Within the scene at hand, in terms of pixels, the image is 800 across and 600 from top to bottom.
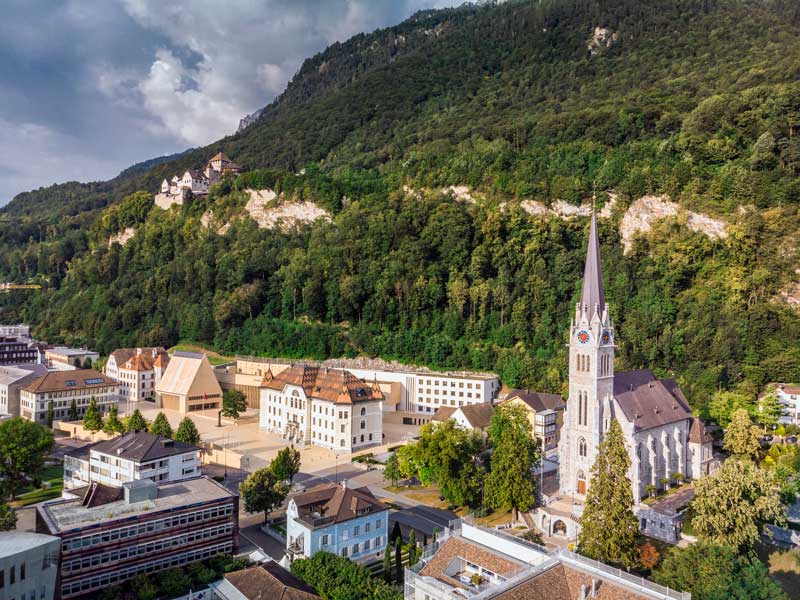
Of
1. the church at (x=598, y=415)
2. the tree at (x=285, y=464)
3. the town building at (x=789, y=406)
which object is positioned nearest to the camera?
the church at (x=598, y=415)

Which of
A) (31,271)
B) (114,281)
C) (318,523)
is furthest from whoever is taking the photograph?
(31,271)

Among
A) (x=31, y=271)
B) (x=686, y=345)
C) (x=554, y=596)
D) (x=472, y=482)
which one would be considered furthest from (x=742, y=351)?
(x=31, y=271)

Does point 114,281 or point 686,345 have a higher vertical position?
point 114,281

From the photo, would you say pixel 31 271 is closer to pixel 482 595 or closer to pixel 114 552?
pixel 114 552

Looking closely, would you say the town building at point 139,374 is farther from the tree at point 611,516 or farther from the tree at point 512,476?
the tree at point 611,516

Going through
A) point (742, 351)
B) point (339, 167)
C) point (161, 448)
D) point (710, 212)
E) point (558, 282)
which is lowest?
point (161, 448)

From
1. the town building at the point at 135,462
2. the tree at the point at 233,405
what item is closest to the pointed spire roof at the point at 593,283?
the town building at the point at 135,462

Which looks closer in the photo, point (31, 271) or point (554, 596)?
point (554, 596)
